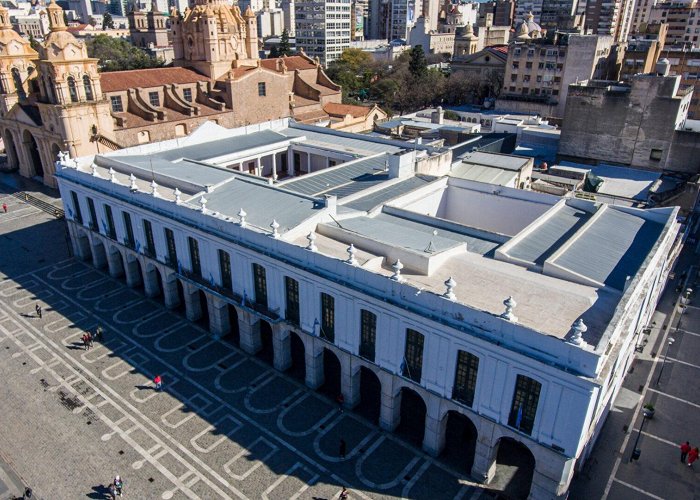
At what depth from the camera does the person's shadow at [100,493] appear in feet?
87.1

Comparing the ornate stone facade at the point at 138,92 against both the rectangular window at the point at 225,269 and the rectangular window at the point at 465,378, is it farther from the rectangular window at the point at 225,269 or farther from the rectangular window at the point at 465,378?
the rectangular window at the point at 465,378

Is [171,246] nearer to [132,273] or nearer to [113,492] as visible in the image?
[132,273]

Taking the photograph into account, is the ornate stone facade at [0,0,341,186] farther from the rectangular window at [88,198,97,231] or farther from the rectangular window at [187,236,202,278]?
the rectangular window at [187,236,202,278]

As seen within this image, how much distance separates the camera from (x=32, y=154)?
243ft

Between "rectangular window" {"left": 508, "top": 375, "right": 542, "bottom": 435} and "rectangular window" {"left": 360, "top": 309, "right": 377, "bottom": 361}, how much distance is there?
7.97m

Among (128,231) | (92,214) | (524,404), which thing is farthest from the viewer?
(92,214)

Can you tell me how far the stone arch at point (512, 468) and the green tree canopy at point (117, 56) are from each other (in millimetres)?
113933

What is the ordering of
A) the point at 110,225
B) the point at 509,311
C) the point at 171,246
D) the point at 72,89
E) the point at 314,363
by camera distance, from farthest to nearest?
the point at 72,89 → the point at 110,225 → the point at 171,246 → the point at 314,363 → the point at 509,311

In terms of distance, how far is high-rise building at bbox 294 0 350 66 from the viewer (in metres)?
157

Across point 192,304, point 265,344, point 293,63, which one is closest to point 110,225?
point 192,304

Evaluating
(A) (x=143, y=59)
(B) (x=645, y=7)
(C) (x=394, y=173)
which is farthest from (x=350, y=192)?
(B) (x=645, y=7)

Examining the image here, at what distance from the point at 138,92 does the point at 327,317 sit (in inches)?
2152

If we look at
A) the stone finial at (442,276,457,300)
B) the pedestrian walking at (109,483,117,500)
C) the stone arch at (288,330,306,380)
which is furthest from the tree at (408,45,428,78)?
the pedestrian walking at (109,483,117,500)

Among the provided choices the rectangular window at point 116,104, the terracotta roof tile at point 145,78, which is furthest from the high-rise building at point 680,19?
the rectangular window at point 116,104
